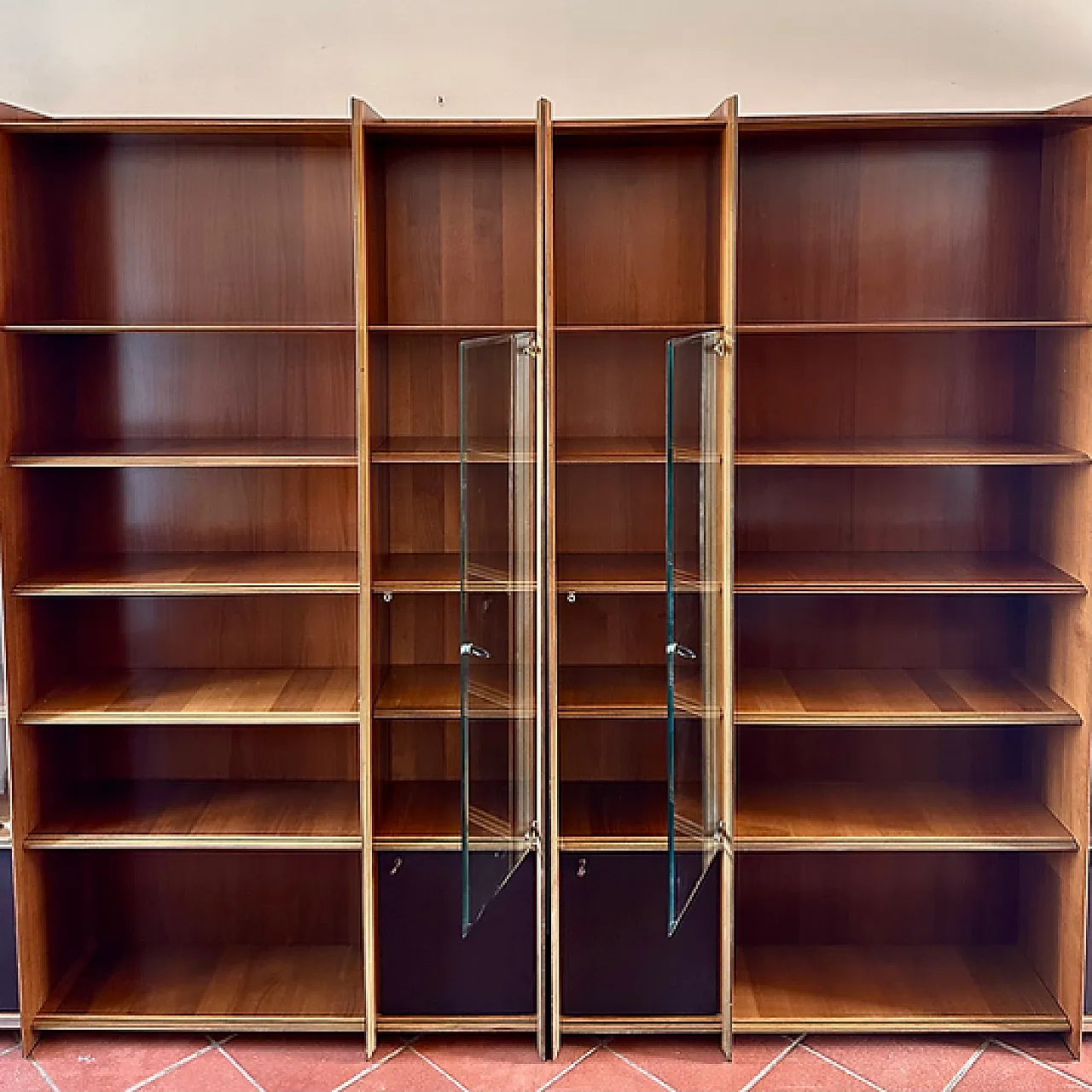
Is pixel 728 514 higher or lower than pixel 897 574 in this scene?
higher

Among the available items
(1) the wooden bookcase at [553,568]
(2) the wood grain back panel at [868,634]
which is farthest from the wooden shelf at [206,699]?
(2) the wood grain back panel at [868,634]

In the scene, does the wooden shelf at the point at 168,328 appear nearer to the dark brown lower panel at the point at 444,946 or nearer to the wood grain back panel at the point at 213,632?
the wood grain back panel at the point at 213,632

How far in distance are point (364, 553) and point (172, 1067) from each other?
113 centimetres

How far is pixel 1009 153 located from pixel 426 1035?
2.27 m

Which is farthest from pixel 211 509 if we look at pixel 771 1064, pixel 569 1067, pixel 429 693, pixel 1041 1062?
pixel 1041 1062

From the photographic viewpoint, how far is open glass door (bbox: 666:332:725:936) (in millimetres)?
2189

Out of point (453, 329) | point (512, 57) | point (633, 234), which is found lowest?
point (453, 329)

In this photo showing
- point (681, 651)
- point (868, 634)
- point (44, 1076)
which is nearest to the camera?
point (681, 651)

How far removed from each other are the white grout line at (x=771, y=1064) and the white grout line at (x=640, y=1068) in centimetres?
15

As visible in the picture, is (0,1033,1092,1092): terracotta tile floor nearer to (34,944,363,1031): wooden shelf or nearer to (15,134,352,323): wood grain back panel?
(34,944,363,1031): wooden shelf

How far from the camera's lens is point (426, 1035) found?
2.88 metres

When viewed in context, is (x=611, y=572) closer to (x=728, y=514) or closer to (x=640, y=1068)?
(x=728, y=514)

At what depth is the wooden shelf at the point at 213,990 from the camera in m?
2.83

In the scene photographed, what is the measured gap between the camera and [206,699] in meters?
2.85
